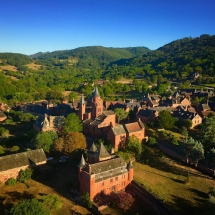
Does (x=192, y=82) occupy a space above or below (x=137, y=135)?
above

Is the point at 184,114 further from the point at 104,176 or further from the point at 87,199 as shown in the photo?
the point at 87,199

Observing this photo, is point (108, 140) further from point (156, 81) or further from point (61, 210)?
point (156, 81)

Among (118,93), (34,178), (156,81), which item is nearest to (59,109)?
(34,178)

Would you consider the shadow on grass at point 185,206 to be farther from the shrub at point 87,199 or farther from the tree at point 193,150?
the shrub at point 87,199

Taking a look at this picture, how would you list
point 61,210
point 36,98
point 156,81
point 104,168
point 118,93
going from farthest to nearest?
point 156,81 → point 118,93 → point 36,98 → point 104,168 → point 61,210

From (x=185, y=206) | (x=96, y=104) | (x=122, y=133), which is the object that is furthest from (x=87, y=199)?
(x=96, y=104)

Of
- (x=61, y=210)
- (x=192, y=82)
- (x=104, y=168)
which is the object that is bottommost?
(x=61, y=210)
